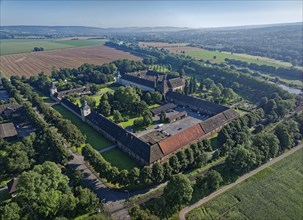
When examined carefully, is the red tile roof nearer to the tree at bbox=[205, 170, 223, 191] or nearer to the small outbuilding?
the tree at bbox=[205, 170, 223, 191]

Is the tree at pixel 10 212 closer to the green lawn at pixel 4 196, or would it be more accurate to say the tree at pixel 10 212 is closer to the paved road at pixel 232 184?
the green lawn at pixel 4 196

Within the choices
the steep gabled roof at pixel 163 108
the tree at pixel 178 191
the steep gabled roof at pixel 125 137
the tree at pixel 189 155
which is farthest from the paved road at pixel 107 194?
the steep gabled roof at pixel 163 108

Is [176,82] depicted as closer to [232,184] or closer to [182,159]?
[182,159]

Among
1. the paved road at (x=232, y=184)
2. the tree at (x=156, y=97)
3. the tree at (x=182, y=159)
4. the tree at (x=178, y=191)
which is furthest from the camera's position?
the tree at (x=156, y=97)

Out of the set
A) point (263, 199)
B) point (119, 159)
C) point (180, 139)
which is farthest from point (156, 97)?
point (263, 199)

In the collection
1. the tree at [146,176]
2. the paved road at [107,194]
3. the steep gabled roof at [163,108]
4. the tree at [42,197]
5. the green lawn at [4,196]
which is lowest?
the steep gabled roof at [163,108]

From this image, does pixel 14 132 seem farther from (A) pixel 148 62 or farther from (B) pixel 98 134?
(A) pixel 148 62
